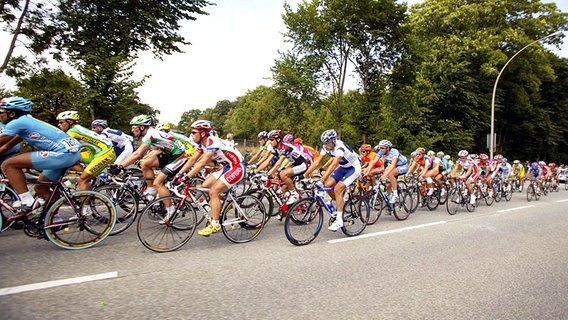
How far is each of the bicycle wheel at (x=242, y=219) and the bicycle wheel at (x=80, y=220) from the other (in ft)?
5.54

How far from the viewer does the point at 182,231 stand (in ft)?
16.9

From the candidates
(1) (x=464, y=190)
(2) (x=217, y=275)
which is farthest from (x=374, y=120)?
(2) (x=217, y=275)

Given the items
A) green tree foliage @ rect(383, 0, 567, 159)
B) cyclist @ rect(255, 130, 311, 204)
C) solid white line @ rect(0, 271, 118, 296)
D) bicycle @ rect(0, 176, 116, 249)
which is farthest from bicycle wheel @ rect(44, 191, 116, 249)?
green tree foliage @ rect(383, 0, 567, 159)

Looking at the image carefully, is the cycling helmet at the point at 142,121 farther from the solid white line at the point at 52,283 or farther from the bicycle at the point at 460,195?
the bicycle at the point at 460,195

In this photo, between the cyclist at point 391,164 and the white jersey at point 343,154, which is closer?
the white jersey at point 343,154

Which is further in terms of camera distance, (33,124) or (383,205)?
(383,205)

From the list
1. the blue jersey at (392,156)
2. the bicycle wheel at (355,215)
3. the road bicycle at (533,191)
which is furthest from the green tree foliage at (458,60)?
the bicycle wheel at (355,215)

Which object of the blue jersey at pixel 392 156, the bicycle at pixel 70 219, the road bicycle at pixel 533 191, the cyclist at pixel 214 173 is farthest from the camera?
the road bicycle at pixel 533 191

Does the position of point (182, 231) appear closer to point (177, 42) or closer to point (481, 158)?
point (481, 158)

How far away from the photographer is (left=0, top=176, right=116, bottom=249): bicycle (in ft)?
15.5

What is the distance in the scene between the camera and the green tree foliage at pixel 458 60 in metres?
29.0

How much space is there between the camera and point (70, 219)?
16.0ft

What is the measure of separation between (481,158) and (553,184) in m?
12.0

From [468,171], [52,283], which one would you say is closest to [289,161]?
[52,283]
